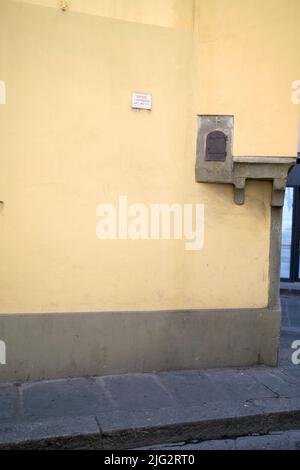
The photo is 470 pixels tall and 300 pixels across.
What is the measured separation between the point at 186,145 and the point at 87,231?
55.6 inches

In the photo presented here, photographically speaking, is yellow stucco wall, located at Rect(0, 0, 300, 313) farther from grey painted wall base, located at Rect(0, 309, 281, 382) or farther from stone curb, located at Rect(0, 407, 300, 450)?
stone curb, located at Rect(0, 407, 300, 450)

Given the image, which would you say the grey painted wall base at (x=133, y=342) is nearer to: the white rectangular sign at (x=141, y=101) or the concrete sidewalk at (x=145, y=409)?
the concrete sidewalk at (x=145, y=409)

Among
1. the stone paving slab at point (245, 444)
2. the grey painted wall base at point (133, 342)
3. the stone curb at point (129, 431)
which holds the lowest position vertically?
the stone paving slab at point (245, 444)

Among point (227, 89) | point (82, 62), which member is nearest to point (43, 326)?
point (82, 62)

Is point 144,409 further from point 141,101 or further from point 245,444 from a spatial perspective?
point 141,101

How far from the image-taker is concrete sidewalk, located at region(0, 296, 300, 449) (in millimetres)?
3953

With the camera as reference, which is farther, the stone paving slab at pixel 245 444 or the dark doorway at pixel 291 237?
the dark doorway at pixel 291 237

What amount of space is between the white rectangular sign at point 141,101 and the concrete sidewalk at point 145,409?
9.25 ft

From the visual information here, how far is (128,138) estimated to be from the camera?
5176mm

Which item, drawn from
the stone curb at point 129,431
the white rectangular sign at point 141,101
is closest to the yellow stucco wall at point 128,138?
the white rectangular sign at point 141,101

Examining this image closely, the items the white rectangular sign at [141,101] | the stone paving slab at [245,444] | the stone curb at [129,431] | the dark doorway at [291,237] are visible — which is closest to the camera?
the stone curb at [129,431]

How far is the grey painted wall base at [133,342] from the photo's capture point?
4.97 meters

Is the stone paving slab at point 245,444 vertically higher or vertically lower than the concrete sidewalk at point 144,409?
lower
